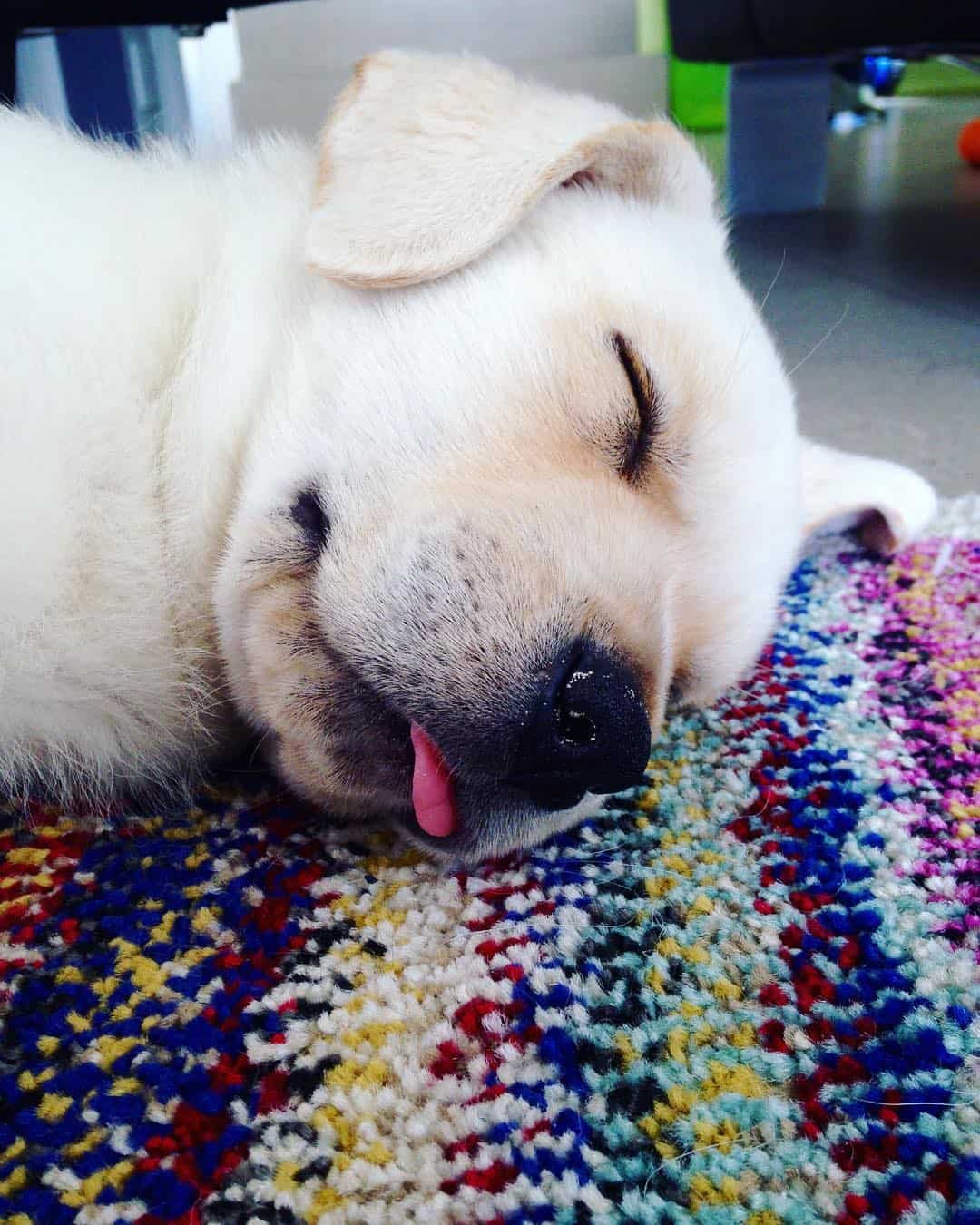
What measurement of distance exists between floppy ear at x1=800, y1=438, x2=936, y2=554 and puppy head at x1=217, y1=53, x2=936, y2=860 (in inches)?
15.8

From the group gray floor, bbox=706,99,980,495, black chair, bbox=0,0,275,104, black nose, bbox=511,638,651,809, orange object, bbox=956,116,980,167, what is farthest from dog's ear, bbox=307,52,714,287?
orange object, bbox=956,116,980,167

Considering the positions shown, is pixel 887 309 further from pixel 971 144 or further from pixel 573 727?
pixel 971 144

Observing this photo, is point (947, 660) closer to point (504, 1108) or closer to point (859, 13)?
point (504, 1108)

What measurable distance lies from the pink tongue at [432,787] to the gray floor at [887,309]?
1824 millimetres

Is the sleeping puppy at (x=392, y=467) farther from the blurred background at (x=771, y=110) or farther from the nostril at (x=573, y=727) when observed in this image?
the blurred background at (x=771, y=110)

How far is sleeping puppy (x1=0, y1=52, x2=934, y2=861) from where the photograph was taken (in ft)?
3.49

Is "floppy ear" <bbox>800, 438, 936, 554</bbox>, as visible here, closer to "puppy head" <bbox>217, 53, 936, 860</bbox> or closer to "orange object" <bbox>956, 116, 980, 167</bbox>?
"puppy head" <bbox>217, 53, 936, 860</bbox>

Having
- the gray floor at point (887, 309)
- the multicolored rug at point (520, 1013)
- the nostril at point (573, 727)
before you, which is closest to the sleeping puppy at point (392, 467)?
the nostril at point (573, 727)

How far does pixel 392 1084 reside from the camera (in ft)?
2.82

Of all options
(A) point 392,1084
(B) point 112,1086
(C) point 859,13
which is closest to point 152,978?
(B) point 112,1086

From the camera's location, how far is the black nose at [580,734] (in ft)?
3.28

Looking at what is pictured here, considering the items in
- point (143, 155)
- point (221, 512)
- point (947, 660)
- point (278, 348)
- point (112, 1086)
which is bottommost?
point (947, 660)

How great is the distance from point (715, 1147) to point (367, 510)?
0.70m

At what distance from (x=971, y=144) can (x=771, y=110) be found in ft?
7.82
